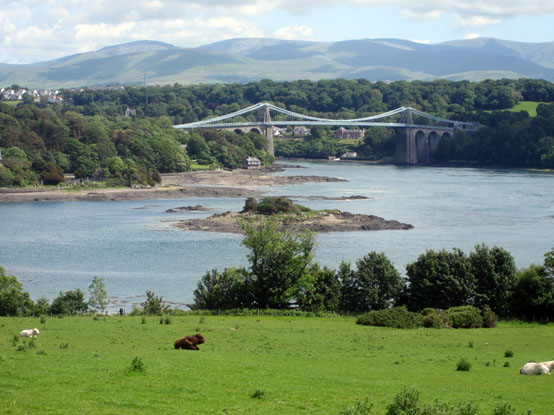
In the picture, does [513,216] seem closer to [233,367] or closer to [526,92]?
[233,367]

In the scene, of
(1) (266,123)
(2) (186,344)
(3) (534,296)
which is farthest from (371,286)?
(1) (266,123)

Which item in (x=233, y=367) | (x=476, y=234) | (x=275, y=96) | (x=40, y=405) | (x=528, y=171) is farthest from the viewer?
(x=275, y=96)

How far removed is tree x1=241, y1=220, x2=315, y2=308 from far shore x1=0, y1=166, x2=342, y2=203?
30.7m

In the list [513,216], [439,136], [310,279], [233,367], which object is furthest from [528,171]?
[233,367]

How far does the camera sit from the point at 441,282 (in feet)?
62.5

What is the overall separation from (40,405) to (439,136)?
90113mm

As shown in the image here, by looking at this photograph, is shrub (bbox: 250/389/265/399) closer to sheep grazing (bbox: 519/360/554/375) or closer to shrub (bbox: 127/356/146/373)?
shrub (bbox: 127/356/146/373)

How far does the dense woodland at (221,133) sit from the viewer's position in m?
58.4

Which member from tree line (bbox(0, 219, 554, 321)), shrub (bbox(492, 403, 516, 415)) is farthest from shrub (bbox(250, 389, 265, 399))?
tree line (bbox(0, 219, 554, 321))

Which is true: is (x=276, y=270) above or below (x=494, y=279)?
above

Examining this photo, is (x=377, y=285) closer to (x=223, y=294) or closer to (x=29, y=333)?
(x=223, y=294)

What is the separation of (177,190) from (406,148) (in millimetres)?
43555

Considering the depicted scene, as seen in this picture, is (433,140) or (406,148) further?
(433,140)

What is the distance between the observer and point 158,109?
109m
